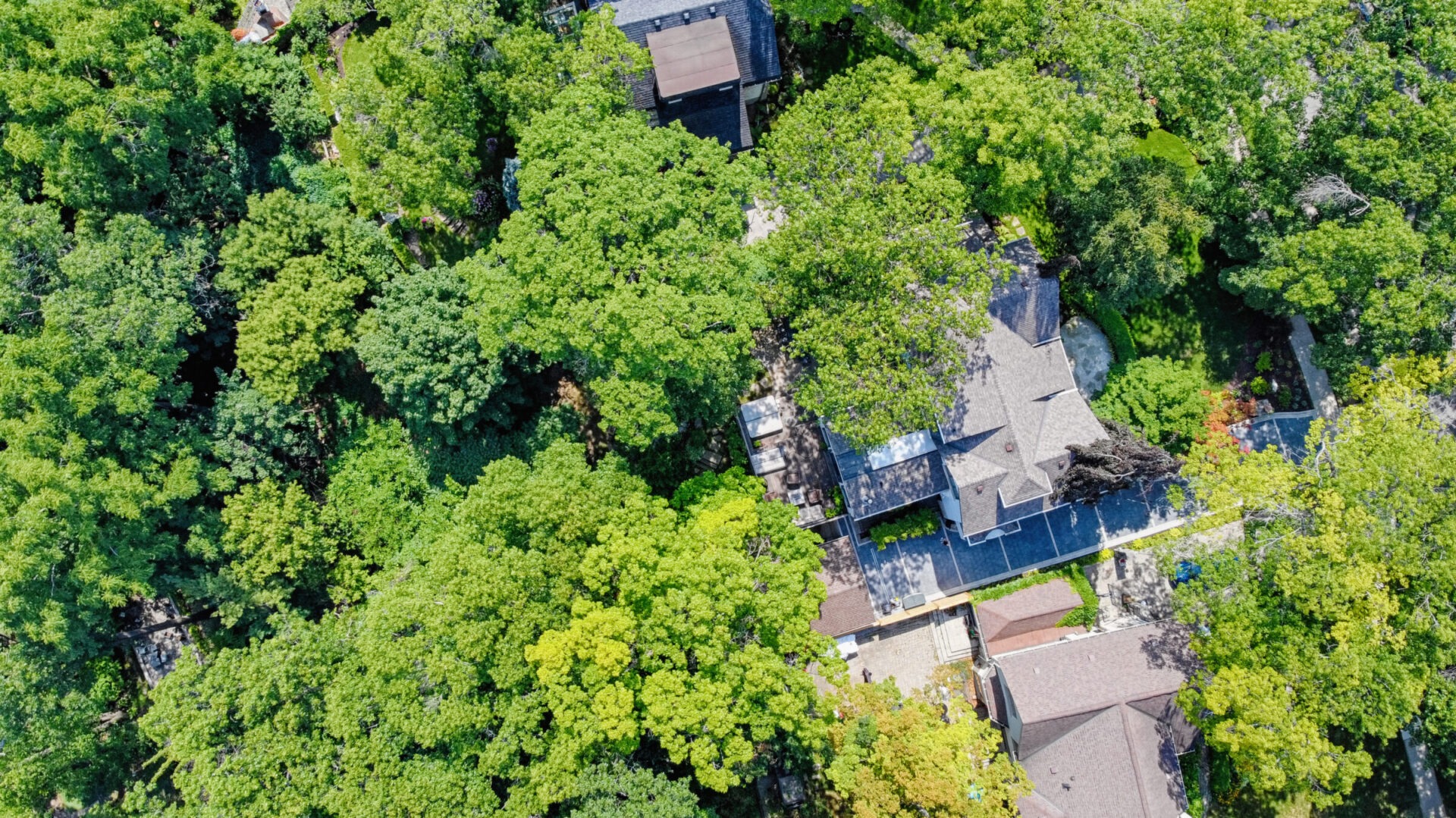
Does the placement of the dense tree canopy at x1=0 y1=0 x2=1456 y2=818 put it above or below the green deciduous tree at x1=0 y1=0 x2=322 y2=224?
below

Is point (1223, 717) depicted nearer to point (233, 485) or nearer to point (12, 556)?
point (233, 485)

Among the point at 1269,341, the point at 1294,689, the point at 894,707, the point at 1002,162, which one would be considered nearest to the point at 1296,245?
the point at 1269,341

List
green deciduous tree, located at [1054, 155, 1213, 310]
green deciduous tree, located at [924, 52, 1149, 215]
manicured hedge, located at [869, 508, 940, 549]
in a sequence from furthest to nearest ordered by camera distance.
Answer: manicured hedge, located at [869, 508, 940, 549] → green deciduous tree, located at [1054, 155, 1213, 310] → green deciduous tree, located at [924, 52, 1149, 215]

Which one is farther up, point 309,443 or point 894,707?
point 309,443

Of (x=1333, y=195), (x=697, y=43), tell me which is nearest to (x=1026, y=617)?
(x=1333, y=195)

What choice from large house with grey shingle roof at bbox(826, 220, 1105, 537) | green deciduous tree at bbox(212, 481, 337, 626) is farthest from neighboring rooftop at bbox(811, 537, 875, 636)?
green deciduous tree at bbox(212, 481, 337, 626)

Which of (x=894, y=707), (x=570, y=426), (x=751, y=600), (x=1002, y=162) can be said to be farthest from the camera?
(x=570, y=426)

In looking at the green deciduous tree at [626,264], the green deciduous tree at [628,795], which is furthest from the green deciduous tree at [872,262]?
the green deciduous tree at [628,795]

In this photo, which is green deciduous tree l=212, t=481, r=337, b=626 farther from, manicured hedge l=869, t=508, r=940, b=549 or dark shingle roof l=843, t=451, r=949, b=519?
manicured hedge l=869, t=508, r=940, b=549
